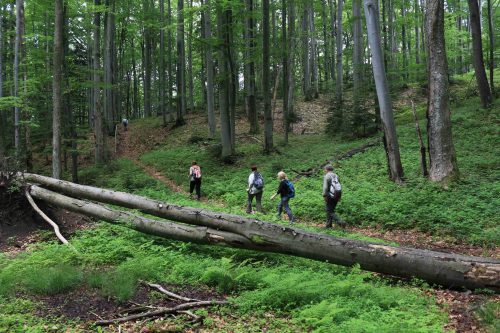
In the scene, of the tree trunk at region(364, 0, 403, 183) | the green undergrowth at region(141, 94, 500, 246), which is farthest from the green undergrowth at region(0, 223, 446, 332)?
the tree trunk at region(364, 0, 403, 183)

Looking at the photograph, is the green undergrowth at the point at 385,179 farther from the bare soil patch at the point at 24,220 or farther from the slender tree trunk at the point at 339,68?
the bare soil patch at the point at 24,220

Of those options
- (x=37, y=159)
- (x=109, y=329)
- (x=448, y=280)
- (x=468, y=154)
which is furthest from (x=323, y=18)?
(x=109, y=329)

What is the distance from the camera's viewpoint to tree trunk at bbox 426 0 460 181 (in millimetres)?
11203

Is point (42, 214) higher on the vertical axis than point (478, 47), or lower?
lower

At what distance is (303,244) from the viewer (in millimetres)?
6781

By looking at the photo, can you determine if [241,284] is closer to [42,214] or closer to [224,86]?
[42,214]

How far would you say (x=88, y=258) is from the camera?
7180mm

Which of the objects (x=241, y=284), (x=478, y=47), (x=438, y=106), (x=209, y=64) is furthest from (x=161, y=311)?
(x=478, y=47)

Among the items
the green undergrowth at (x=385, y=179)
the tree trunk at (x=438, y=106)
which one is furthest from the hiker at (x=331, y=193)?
the tree trunk at (x=438, y=106)

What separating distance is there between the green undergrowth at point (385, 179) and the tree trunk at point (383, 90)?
24.5 inches

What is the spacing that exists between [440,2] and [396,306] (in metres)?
9.93

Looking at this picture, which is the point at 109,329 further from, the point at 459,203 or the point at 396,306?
the point at 459,203

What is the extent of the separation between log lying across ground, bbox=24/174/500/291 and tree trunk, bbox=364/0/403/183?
6519 millimetres

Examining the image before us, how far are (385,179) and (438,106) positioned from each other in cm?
293
